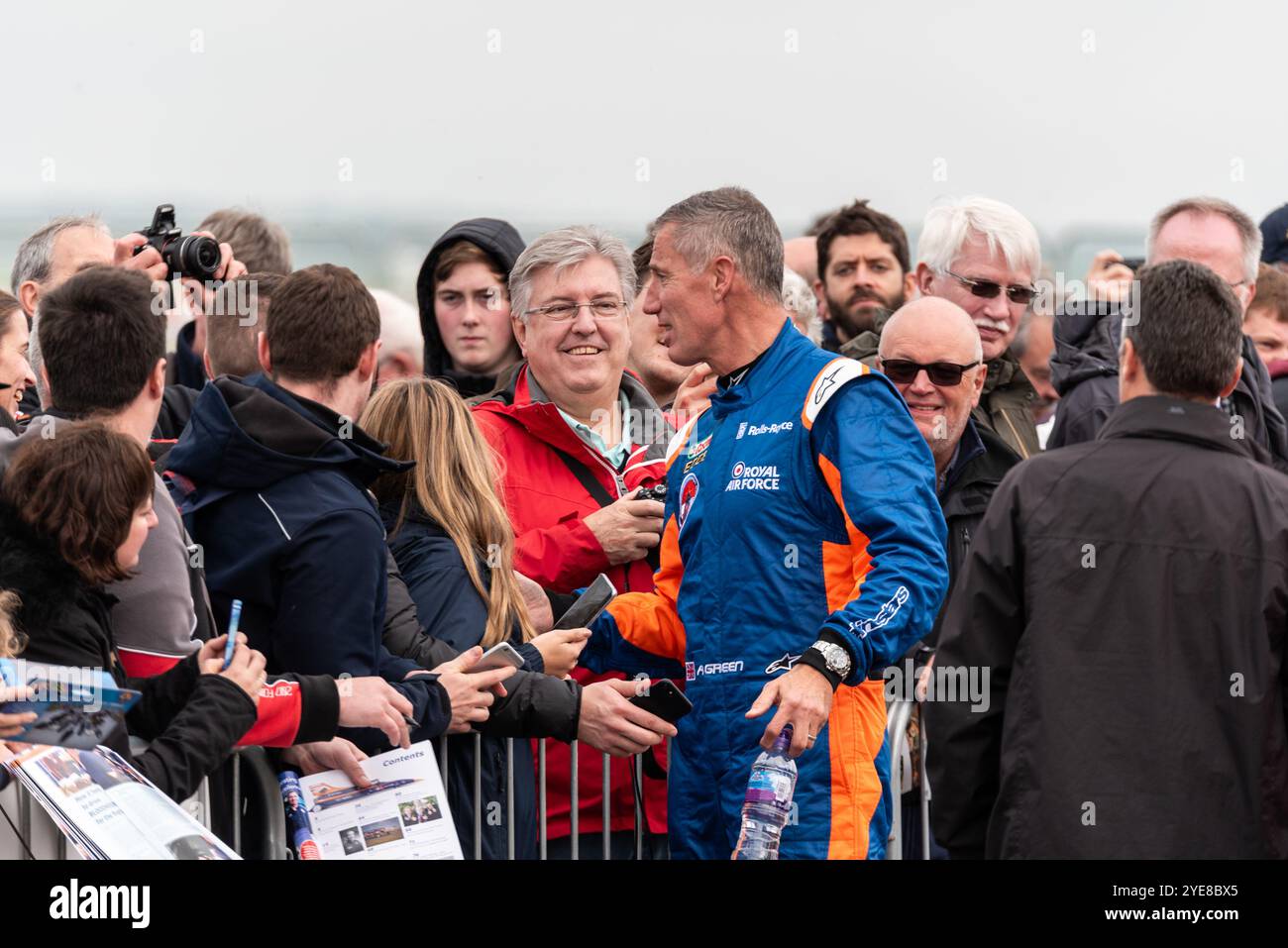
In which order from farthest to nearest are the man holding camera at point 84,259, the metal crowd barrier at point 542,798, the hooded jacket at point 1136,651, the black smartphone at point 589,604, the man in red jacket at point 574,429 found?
the man holding camera at point 84,259, the man in red jacket at point 574,429, the black smartphone at point 589,604, the metal crowd barrier at point 542,798, the hooded jacket at point 1136,651

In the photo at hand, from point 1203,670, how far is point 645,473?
1945mm

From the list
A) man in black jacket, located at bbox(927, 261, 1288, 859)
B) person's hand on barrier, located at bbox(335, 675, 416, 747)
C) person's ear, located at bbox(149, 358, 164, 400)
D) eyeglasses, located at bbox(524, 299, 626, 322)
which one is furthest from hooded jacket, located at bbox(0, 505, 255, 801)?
eyeglasses, located at bbox(524, 299, 626, 322)

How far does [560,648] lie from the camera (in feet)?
14.7

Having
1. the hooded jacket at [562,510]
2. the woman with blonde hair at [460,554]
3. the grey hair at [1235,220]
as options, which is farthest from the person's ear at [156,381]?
the grey hair at [1235,220]

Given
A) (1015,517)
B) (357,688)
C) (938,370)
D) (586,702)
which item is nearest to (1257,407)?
(938,370)

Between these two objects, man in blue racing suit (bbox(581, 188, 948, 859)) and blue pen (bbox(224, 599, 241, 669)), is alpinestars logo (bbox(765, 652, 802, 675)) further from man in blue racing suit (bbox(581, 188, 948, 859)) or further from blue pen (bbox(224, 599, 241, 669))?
blue pen (bbox(224, 599, 241, 669))

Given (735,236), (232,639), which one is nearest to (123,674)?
(232,639)

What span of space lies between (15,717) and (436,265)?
2.96 metres

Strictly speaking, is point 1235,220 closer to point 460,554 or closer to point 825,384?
point 825,384

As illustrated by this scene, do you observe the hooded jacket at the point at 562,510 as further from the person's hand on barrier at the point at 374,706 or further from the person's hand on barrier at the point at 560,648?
the person's hand on barrier at the point at 374,706

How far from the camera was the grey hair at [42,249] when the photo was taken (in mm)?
5680

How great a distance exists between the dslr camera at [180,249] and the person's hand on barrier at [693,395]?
1.55m

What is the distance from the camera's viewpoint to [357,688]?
397 cm

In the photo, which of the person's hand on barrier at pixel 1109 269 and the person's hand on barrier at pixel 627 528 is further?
the person's hand on barrier at pixel 1109 269
